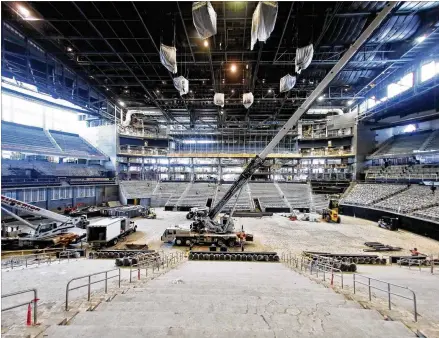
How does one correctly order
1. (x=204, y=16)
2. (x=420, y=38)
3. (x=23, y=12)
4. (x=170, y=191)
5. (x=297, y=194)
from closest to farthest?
1. (x=204, y=16)
2. (x=23, y=12)
3. (x=420, y=38)
4. (x=297, y=194)
5. (x=170, y=191)

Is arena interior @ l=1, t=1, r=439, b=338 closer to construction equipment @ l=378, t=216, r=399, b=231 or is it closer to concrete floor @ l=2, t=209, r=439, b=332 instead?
concrete floor @ l=2, t=209, r=439, b=332

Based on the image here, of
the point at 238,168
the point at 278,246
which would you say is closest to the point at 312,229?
the point at 278,246

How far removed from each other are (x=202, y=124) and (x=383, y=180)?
29148mm

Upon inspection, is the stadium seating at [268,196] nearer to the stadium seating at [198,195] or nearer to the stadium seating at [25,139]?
the stadium seating at [198,195]

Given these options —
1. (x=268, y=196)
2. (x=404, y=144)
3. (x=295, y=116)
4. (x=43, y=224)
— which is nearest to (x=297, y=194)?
(x=268, y=196)

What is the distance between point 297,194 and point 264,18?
29.7 meters

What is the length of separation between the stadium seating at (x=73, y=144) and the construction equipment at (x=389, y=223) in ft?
127

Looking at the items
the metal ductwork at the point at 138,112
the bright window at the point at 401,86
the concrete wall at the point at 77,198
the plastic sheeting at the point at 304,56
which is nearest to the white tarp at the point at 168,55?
the plastic sheeting at the point at 304,56

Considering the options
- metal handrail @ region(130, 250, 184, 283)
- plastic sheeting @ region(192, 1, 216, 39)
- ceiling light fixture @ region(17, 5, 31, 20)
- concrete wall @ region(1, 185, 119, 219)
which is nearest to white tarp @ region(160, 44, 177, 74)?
plastic sheeting @ region(192, 1, 216, 39)

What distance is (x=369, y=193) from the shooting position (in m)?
28.2

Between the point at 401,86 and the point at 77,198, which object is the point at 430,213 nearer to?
the point at 401,86

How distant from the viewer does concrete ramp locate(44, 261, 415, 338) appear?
362 centimetres

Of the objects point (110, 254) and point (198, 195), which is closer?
point (110, 254)

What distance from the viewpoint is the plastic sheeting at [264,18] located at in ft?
29.7
